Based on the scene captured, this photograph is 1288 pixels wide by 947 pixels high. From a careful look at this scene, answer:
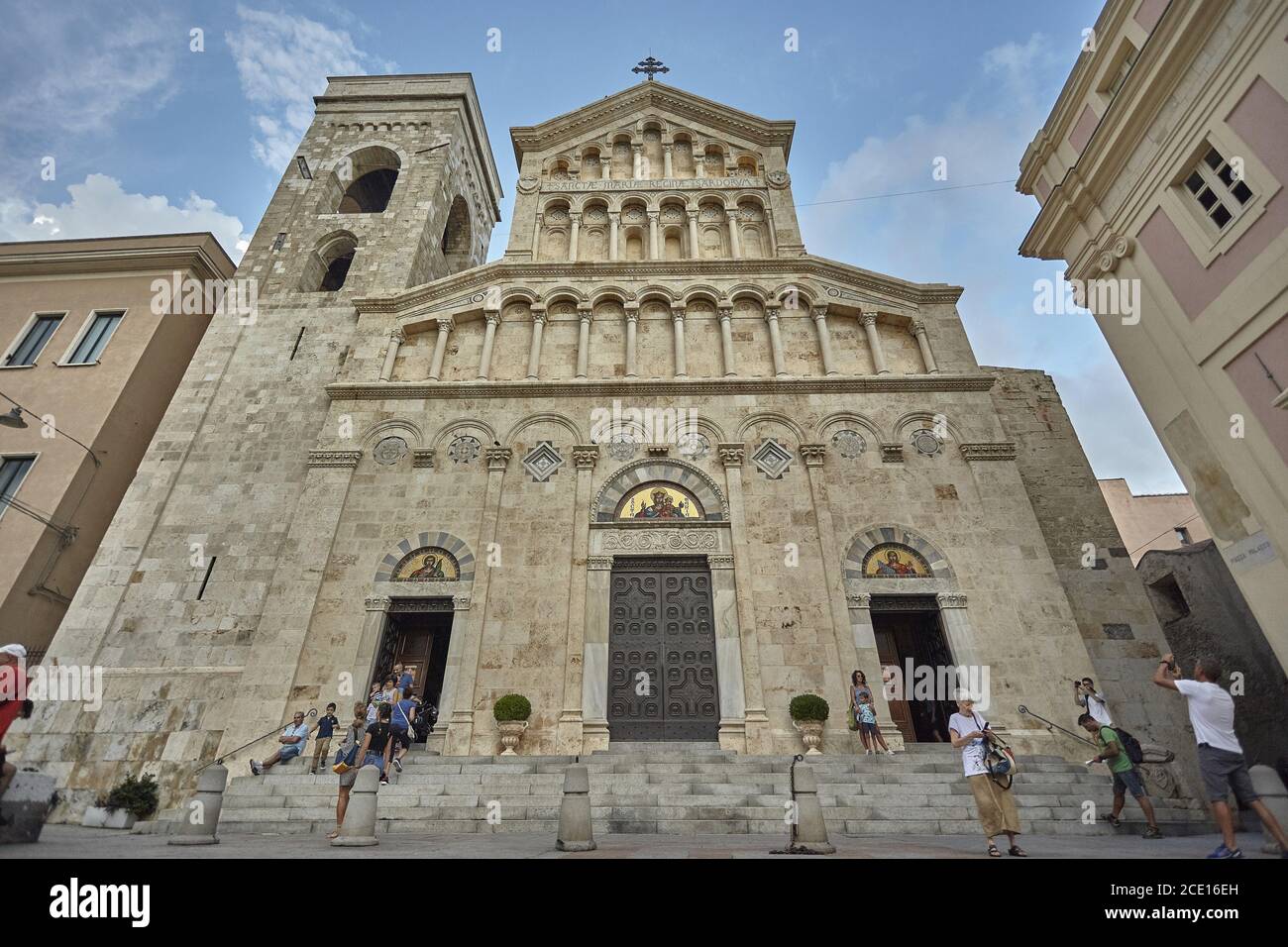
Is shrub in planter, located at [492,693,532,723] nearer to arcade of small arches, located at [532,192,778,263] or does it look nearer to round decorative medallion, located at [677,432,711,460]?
round decorative medallion, located at [677,432,711,460]

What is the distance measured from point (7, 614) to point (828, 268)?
916 inches

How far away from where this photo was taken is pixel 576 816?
21.8 feet

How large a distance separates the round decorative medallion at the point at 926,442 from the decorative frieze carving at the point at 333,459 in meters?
14.8

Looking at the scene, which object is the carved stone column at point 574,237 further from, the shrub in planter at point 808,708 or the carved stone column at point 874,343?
the shrub in planter at point 808,708

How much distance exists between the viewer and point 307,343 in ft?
62.4

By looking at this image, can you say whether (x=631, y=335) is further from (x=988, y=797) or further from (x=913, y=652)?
(x=988, y=797)

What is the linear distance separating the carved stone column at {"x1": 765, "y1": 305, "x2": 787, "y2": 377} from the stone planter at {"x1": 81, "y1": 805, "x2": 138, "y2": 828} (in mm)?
17373

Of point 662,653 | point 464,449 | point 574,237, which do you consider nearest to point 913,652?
point 662,653

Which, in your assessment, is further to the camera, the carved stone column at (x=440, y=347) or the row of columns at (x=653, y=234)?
the row of columns at (x=653, y=234)

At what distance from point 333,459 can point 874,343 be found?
15.3 metres

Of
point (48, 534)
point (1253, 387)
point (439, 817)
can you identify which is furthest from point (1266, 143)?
point (48, 534)

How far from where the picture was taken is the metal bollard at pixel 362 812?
7062 mm

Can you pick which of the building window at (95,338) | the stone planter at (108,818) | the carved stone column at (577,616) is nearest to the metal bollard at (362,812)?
the carved stone column at (577,616)
